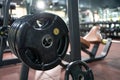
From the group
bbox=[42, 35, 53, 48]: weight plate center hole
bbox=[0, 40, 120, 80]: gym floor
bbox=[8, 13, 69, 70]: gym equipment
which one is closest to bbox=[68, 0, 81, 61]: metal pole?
bbox=[8, 13, 69, 70]: gym equipment

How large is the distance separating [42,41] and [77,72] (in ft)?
0.96

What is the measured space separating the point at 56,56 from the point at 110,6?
9456 mm

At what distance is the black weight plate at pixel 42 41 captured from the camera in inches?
33.1

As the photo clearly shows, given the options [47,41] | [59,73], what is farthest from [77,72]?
[59,73]

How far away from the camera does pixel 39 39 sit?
2.89 ft

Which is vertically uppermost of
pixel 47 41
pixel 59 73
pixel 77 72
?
pixel 47 41

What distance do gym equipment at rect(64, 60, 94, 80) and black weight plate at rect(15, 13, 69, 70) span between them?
3.3 inches

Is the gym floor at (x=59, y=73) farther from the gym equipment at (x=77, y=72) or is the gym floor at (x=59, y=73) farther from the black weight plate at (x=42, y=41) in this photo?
the black weight plate at (x=42, y=41)

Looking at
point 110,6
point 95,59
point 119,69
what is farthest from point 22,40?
point 110,6

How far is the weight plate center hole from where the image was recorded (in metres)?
0.91

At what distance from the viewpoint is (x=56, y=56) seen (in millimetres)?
960

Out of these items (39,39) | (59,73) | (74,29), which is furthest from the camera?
(59,73)

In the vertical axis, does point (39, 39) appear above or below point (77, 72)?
above

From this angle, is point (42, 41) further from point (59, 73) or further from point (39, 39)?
point (59, 73)
